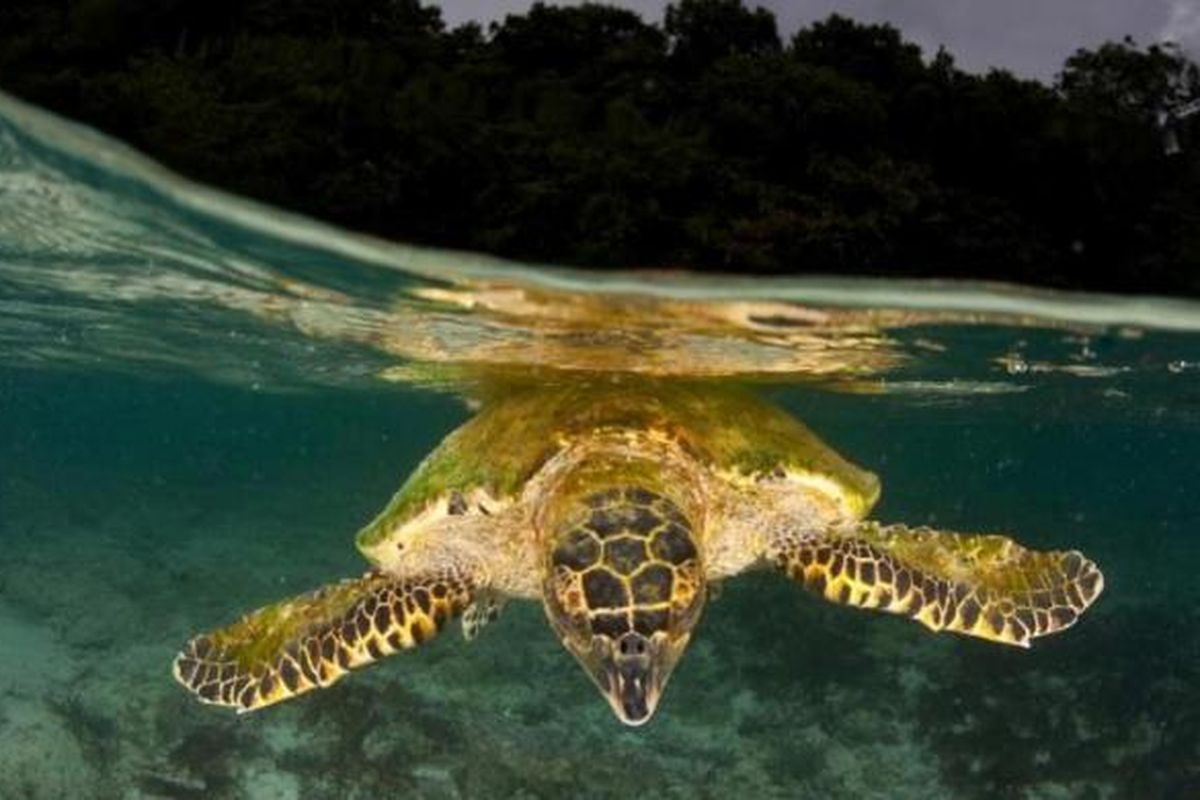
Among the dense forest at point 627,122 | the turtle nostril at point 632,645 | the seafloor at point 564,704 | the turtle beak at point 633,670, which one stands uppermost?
the dense forest at point 627,122

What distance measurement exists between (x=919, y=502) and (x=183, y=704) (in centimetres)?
5078

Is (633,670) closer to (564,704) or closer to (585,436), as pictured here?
(585,436)

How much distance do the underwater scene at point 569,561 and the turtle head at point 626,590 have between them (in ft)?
0.07

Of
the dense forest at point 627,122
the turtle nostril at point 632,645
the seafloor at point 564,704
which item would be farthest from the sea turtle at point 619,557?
the seafloor at point 564,704

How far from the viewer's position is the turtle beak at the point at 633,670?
5.47m

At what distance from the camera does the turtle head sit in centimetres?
560

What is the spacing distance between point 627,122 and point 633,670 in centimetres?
397

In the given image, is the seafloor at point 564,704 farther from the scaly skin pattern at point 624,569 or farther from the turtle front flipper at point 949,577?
the scaly skin pattern at point 624,569

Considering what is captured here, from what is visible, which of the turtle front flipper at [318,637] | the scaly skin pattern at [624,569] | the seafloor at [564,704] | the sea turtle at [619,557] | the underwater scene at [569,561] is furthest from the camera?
the seafloor at [564,704]

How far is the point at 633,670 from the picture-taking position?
18.2ft

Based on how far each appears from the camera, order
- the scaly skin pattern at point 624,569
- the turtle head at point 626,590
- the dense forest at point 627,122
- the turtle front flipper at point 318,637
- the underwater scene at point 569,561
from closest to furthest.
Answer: the turtle head at point 626,590 → the scaly skin pattern at point 624,569 → the turtle front flipper at point 318,637 → the underwater scene at point 569,561 → the dense forest at point 627,122

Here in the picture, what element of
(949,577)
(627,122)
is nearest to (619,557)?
(949,577)

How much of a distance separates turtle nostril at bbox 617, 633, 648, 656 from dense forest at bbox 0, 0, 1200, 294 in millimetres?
3654

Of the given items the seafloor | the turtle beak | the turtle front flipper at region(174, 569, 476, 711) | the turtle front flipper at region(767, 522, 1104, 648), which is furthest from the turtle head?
the seafloor
